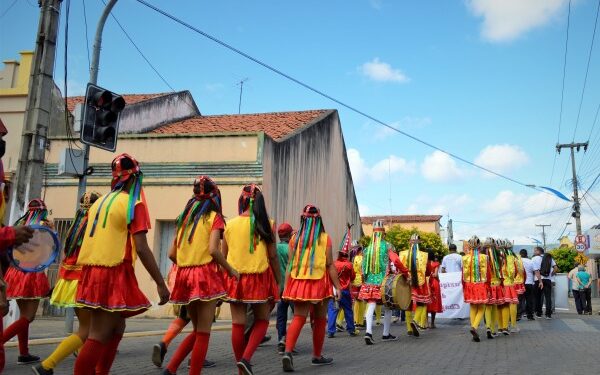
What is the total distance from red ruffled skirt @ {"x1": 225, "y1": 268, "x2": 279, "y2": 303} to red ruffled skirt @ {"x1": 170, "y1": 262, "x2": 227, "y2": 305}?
1.74 ft

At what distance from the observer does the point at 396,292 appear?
9.72m

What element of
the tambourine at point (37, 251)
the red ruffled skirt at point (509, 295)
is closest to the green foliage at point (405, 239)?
the red ruffled skirt at point (509, 295)

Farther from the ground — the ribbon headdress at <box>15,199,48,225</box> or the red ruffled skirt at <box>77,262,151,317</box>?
the ribbon headdress at <box>15,199,48,225</box>

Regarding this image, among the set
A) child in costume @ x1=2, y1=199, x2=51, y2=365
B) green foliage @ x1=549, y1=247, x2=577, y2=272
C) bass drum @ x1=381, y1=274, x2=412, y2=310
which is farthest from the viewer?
green foliage @ x1=549, y1=247, x2=577, y2=272

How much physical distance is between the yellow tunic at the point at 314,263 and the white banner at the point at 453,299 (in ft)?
29.8

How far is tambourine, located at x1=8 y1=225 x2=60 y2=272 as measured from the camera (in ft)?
13.4

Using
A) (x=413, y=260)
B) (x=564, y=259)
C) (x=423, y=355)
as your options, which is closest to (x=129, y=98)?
(x=413, y=260)

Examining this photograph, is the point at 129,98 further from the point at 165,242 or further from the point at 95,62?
the point at 95,62

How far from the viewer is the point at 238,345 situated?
592cm

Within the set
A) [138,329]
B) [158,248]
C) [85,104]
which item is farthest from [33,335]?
[158,248]

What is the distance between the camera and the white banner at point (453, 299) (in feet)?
49.7

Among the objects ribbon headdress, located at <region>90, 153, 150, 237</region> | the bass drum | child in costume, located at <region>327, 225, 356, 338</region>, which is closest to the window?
child in costume, located at <region>327, 225, 356, 338</region>

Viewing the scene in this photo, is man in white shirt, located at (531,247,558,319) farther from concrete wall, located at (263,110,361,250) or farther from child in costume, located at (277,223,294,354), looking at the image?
child in costume, located at (277,223,294,354)

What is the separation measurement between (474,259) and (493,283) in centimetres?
54
